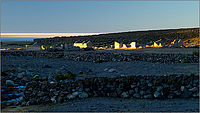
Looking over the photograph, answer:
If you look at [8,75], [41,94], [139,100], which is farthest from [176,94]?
[8,75]

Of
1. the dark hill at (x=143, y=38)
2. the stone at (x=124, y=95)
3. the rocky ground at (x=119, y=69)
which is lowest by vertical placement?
the stone at (x=124, y=95)

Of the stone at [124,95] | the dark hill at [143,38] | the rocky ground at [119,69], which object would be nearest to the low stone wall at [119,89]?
the stone at [124,95]

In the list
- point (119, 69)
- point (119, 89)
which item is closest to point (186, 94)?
point (119, 89)

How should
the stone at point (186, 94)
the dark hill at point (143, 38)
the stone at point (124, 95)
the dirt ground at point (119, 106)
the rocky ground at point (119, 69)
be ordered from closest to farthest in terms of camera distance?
the dirt ground at point (119, 106)
the stone at point (186, 94)
the stone at point (124, 95)
the rocky ground at point (119, 69)
the dark hill at point (143, 38)

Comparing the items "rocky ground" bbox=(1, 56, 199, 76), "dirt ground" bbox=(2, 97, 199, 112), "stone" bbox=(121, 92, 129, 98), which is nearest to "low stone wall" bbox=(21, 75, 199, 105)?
"stone" bbox=(121, 92, 129, 98)

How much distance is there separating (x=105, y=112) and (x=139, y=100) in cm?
148

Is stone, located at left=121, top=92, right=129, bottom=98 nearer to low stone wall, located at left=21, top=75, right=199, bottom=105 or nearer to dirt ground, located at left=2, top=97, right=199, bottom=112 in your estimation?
low stone wall, located at left=21, top=75, right=199, bottom=105

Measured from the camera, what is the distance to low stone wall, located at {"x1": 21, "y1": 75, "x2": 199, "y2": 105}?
22.1 feet

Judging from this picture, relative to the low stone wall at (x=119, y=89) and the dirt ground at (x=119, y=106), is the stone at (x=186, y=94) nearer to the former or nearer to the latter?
the low stone wall at (x=119, y=89)

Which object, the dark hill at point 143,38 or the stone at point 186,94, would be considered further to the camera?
the dark hill at point 143,38

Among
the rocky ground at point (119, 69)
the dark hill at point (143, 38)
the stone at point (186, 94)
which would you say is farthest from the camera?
the dark hill at point (143, 38)

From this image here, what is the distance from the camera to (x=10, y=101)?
23.5 feet

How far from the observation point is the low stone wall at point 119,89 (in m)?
6.73

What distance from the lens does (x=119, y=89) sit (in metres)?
7.09
